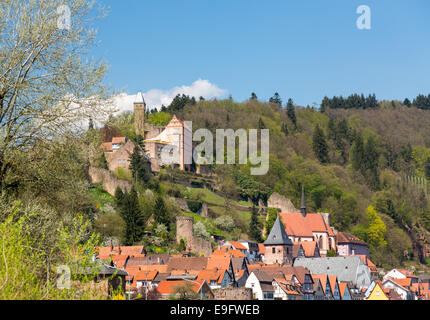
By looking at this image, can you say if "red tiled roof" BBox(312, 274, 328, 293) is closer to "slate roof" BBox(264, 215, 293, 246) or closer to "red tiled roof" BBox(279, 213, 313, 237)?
"slate roof" BBox(264, 215, 293, 246)

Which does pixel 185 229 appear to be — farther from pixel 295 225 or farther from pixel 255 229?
pixel 295 225

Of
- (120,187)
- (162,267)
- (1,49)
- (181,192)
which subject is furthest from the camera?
(181,192)

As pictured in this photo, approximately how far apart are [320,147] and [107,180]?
58045 millimetres

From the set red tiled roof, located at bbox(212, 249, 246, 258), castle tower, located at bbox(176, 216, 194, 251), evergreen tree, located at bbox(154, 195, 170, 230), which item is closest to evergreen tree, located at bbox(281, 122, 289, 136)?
evergreen tree, located at bbox(154, 195, 170, 230)

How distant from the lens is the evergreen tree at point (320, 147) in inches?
4756

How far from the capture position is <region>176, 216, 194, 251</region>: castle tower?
2576 inches

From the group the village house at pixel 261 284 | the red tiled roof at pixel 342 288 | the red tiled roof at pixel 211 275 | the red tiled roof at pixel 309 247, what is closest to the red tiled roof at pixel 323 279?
the red tiled roof at pixel 342 288

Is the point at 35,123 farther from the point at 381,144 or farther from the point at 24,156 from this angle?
the point at 381,144

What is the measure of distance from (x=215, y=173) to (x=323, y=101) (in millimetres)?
79504

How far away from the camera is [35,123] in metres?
12.8

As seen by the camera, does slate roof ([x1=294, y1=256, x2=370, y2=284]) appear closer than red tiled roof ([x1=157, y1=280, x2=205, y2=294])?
No

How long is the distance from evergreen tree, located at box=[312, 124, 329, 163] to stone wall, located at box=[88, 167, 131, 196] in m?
55.7

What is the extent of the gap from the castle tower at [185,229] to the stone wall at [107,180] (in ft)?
28.1
